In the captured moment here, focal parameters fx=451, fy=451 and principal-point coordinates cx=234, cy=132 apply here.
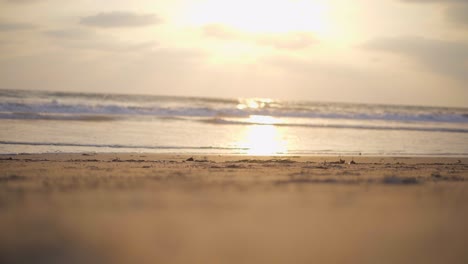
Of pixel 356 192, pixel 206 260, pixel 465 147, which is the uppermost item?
pixel 465 147

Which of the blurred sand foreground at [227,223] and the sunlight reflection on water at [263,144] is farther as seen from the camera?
the sunlight reflection on water at [263,144]

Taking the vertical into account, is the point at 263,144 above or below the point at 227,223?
above

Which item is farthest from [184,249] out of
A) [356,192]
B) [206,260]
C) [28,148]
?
[28,148]

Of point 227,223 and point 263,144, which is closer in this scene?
point 227,223

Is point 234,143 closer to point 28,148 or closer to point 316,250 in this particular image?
point 28,148

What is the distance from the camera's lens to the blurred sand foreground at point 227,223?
2986mm

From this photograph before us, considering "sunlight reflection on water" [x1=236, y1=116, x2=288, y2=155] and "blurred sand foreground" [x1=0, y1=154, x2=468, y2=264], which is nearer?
"blurred sand foreground" [x1=0, y1=154, x2=468, y2=264]

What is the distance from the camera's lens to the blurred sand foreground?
2986 millimetres

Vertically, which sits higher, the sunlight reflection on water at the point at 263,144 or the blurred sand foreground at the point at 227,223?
the sunlight reflection on water at the point at 263,144

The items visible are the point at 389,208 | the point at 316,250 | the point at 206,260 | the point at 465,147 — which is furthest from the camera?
the point at 465,147

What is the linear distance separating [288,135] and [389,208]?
14.8 meters

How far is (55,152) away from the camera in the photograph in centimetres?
1167

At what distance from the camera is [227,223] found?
3.58 metres

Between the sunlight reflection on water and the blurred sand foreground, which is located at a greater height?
the sunlight reflection on water
